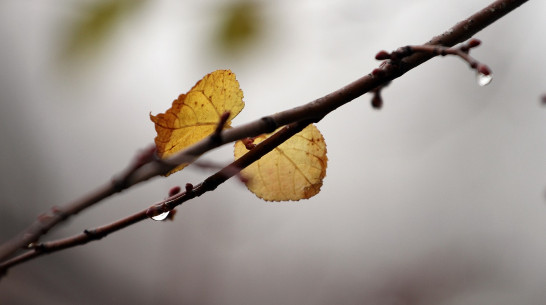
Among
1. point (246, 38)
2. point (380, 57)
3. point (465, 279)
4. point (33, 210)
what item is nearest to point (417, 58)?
point (380, 57)

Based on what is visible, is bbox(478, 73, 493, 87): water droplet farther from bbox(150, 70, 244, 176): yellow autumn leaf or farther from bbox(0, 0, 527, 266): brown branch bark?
bbox(150, 70, 244, 176): yellow autumn leaf

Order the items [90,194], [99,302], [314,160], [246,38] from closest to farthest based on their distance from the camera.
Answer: [90,194], [314,160], [246,38], [99,302]

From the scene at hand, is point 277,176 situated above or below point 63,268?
below

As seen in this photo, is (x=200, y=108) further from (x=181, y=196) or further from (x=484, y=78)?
(x=484, y=78)

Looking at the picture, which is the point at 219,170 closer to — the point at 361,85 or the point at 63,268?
the point at 361,85

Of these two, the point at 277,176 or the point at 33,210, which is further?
the point at 33,210
